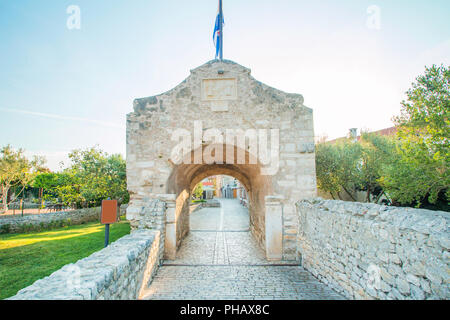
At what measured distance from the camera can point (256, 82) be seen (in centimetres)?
657

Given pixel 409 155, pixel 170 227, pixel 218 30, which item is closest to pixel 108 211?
pixel 170 227

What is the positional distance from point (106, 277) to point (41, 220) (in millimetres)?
13472

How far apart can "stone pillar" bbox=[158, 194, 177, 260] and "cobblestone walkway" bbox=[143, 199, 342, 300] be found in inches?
10.4

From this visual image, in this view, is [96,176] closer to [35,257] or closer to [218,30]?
[35,257]

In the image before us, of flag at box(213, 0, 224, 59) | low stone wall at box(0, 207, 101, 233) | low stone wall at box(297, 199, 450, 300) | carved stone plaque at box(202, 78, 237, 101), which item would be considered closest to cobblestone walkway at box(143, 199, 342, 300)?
low stone wall at box(297, 199, 450, 300)

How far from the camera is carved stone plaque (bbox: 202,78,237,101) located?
6539 millimetres

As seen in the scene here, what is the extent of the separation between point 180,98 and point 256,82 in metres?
2.39

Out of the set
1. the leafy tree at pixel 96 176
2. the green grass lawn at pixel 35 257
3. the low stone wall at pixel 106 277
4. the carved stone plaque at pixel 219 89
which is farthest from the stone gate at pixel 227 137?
the leafy tree at pixel 96 176

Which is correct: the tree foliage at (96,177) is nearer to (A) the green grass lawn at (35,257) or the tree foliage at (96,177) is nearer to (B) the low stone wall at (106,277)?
(A) the green grass lawn at (35,257)

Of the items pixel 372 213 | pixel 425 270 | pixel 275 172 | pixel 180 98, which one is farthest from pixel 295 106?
pixel 425 270

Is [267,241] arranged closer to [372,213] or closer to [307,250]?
[307,250]
